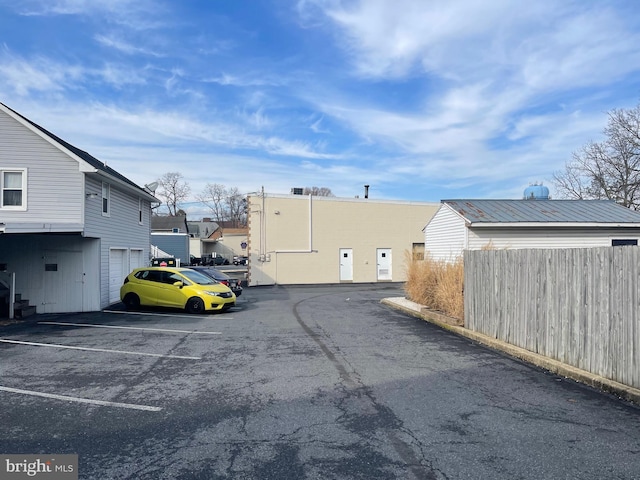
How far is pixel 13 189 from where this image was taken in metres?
14.4

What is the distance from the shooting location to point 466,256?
10.9m

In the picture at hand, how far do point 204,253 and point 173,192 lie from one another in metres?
16.1

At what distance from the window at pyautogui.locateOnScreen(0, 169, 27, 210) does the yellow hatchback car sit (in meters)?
4.16

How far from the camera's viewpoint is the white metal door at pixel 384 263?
102ft

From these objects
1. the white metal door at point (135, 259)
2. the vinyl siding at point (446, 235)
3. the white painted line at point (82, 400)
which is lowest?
the white painted line at point (82, 400)

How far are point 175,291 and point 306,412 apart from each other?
35.2ft

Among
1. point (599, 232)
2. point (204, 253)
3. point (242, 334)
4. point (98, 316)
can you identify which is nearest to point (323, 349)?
point (242, 334)

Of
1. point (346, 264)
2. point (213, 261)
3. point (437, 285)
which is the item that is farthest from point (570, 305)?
point (213, 261)

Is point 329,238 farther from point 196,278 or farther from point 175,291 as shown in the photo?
point 175,291

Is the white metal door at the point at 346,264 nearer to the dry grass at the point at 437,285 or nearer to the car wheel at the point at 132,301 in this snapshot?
the dry grass at the point at 437,285

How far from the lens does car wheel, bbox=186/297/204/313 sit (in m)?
14.6

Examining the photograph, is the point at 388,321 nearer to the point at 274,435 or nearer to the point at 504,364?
the point at 504,364

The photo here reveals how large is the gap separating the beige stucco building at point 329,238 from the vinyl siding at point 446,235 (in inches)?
319

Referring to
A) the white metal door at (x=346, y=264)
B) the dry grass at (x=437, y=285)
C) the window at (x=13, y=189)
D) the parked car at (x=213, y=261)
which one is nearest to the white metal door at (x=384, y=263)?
the white metal door at (x=346, y=264)
